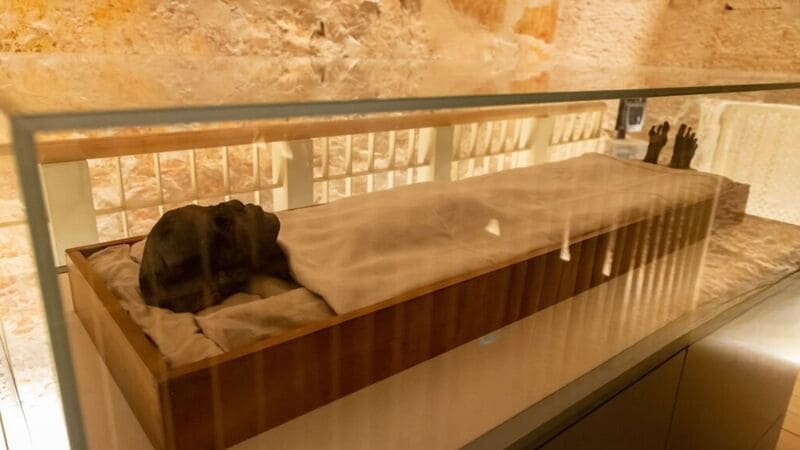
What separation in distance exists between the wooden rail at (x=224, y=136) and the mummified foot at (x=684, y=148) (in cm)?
53

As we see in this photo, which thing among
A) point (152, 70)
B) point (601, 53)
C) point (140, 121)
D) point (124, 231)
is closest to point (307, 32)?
point (152, 70)

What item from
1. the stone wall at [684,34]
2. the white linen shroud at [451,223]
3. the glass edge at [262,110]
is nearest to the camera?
the glass edge at [262,110]

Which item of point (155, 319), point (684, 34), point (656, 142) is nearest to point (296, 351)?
point (155, 319)

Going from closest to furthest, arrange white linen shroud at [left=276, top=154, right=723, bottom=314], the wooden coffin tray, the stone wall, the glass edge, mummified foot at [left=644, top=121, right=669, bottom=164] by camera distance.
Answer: the glass edge
the wooden coffin tray
white linen shroud at [left=276, top=154, right=723, bottom=314]
mummified foot at [left=644, top=121, right=669, bottom=164]
the stone wall

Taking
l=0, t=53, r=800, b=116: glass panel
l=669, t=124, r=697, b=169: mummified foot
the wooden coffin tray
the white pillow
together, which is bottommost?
the wooden coffin tray

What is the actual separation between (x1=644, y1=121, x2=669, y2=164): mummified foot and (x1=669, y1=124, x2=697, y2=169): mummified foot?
35 millimetres

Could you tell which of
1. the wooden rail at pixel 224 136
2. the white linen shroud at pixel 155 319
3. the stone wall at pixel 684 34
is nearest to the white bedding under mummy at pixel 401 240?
the white linen shroud at pixel 155 319

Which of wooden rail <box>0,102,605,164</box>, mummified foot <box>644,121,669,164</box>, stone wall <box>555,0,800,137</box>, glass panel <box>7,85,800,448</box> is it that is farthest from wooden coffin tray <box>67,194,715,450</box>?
stone wall <box>555,0,800,137</box>

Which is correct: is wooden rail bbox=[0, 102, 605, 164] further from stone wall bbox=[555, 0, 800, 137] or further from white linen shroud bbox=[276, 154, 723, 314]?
stone wall bbox=[555, 0, 800, 137]

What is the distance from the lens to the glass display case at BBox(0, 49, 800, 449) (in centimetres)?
37

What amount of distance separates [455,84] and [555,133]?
20 cm

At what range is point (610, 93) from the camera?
607mm

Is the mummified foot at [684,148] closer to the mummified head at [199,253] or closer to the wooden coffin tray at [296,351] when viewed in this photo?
the wooden coffin tray at [296,351]

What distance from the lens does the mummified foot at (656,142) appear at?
873 mm
